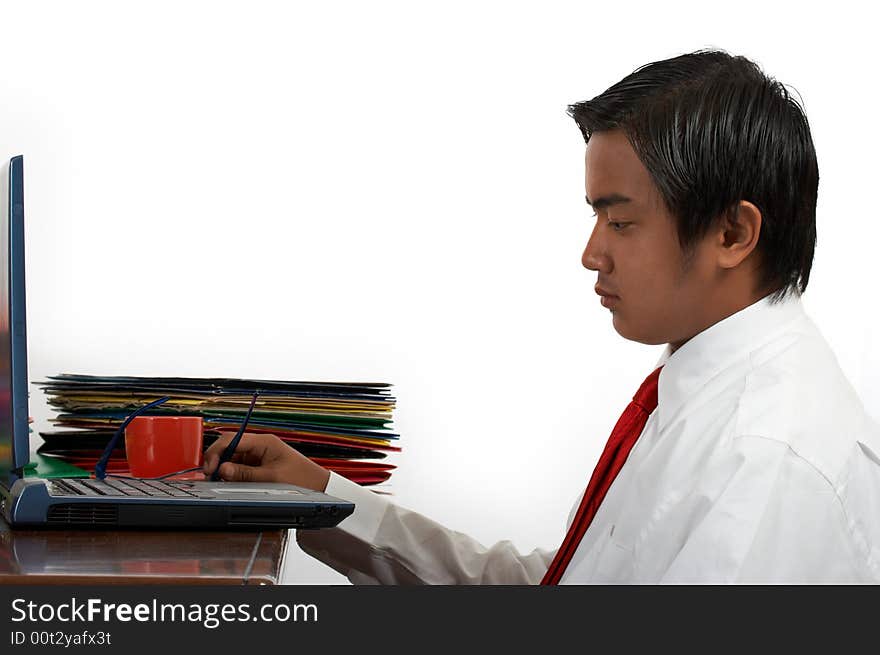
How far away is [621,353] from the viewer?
1714mm

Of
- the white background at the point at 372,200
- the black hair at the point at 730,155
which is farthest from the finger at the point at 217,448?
the black hair at the point at 730,155

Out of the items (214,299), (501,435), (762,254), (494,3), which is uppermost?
(494,3)

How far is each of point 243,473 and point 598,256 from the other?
516 mm

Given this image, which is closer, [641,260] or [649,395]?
[641,260]

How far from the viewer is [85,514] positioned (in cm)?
93

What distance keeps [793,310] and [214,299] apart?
95cm

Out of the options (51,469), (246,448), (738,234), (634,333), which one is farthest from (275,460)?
(738,234)

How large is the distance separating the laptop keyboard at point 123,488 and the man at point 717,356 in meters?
0.39

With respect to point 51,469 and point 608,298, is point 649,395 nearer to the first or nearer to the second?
point 608,298

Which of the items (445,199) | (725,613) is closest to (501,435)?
(445,199)

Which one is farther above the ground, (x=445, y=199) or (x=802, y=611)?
(x=445, y=199)

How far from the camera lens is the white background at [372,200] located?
1641mm

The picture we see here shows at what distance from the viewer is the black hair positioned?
1027 mm

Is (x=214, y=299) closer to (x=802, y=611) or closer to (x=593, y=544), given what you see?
(x=593, y=544)
